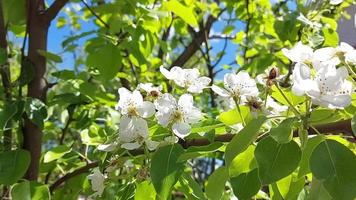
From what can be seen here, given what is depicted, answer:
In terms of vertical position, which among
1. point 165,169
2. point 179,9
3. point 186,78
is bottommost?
point 165,169

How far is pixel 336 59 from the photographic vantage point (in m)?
0.75

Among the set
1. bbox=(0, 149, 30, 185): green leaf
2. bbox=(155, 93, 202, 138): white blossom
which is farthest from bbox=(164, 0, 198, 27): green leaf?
bbox=(155, 93, 202, 138): white blossom

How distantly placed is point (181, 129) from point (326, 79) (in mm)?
212

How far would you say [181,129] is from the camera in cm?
80

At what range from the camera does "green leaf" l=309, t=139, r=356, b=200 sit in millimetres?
653

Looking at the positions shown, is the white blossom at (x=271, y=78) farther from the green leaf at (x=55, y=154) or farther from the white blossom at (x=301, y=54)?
the green leaf at (x=55, y=154)

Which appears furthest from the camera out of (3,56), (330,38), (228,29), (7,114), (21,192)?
(228,29)

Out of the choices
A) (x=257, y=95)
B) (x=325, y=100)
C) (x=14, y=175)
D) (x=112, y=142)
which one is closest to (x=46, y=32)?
(x=14, y=175)

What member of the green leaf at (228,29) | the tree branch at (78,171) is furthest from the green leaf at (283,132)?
the green leaf at (228,29)

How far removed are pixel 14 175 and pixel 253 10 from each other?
1270 mm

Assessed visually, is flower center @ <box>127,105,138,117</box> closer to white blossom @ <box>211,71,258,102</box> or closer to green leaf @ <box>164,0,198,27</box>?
A: white blossom @ <box>211,71,258,102</box>

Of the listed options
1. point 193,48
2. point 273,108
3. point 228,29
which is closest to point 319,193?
point 273,108

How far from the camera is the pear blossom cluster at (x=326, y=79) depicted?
0.67 meters

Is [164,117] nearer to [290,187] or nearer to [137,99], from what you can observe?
[137,99]
